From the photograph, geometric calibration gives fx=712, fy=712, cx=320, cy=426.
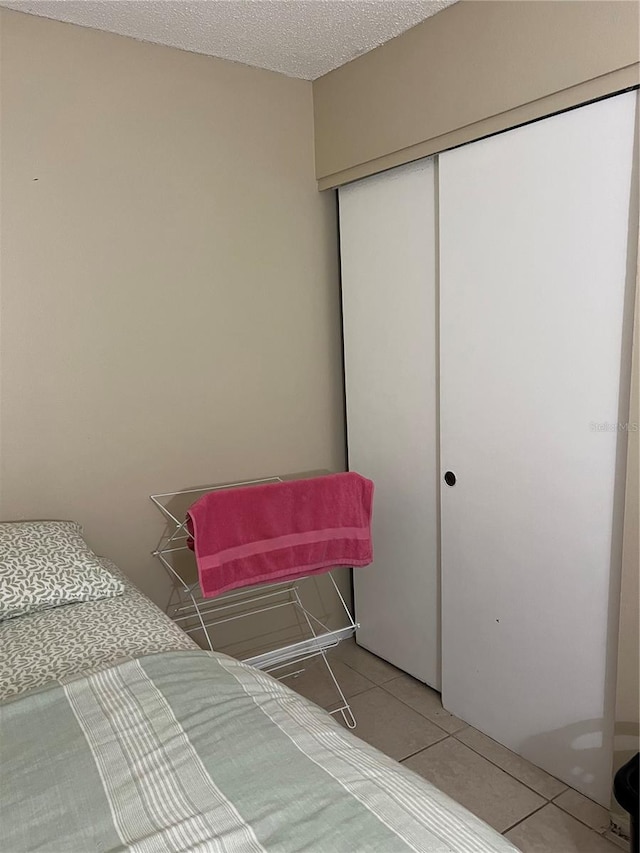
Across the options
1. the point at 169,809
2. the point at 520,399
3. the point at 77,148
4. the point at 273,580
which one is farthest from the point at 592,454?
the point at 77,148

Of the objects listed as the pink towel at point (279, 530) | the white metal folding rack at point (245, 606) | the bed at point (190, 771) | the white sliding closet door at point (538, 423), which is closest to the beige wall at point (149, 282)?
the white metal folding rack at point (245, 606)

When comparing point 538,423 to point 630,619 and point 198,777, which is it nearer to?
point 630,619

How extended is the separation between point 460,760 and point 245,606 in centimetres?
103

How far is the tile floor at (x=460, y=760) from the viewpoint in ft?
6.51

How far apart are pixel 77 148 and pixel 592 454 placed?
1915mm

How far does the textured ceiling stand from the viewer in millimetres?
2193

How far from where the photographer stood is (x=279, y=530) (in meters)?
2.40

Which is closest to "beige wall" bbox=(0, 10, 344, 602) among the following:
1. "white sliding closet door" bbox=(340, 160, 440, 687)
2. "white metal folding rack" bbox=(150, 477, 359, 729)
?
"white metal folding rack" bbox=(150, 477, 359, 729)

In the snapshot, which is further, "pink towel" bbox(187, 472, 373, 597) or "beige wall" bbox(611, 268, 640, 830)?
"pink towel" bbox(187, 472, 373, 597)

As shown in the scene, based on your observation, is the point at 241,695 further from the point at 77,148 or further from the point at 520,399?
the point at 77,148

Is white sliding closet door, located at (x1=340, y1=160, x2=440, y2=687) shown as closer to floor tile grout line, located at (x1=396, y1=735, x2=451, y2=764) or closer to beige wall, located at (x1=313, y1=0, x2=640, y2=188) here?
beige wall, located at (x1=313, y1=0, x2=640, y2=188)

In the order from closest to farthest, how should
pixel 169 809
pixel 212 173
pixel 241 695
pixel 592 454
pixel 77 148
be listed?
pixel 169 809 → pixel 241 695 → pixel 592 454 → pixel 77 148 → pixel 212 173

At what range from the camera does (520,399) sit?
7.16ft

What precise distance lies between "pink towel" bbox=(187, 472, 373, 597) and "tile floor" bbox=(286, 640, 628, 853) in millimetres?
591
